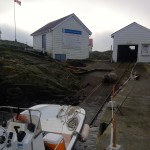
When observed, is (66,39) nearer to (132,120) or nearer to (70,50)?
(70,50)

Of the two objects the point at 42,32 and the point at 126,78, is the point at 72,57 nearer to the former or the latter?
the point at 42,32

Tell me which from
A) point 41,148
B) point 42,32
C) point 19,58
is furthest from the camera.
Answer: point 42,32

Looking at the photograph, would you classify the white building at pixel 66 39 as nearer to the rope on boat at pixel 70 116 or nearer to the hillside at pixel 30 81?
the hillside at pixel 30 81

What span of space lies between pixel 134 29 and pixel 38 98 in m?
19.0

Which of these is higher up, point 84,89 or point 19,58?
point 19,58

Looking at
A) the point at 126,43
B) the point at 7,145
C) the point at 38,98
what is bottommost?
the point at 38,98

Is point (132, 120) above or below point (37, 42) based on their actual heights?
below

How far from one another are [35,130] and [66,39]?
2566 centimetres

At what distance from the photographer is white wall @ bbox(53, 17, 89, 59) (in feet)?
100

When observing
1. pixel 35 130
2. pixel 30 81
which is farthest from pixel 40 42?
pixel 35 130

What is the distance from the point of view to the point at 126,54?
36344mm

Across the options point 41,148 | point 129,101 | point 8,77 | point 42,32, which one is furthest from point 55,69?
point 41,148

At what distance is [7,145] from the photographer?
241 inches

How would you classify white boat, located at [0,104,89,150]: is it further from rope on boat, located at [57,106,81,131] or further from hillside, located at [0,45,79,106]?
hillside, located at [0,45,79,106]
